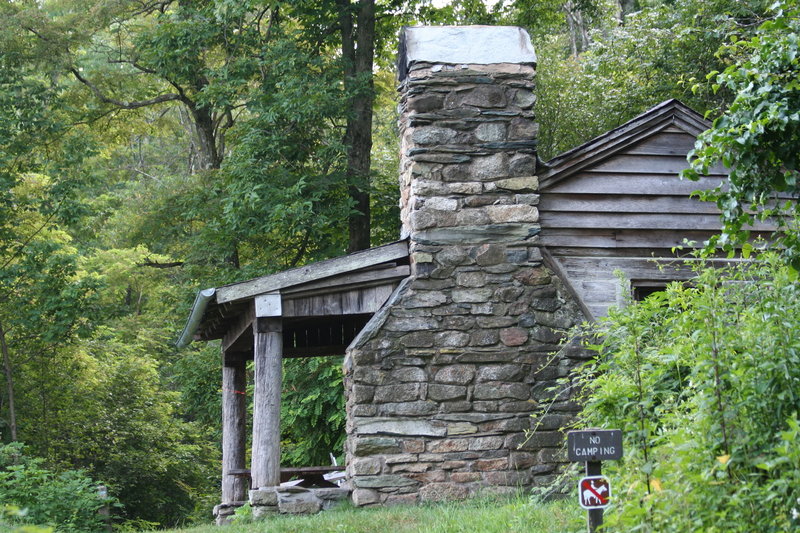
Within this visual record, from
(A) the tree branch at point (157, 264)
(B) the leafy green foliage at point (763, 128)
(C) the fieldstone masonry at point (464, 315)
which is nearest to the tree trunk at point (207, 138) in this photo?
(A) the tree branch at point (157, 264)

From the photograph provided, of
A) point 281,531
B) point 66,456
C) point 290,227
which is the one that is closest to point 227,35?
point 290,227

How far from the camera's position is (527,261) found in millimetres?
9117

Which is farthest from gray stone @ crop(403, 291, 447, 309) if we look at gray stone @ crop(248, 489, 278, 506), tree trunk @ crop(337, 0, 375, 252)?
tree trunk @ crop(337, 0, 375, 252)

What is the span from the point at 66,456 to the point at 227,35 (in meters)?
7.73

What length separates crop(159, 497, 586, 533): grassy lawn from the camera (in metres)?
6.41

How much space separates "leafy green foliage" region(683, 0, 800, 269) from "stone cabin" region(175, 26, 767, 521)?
268 cm

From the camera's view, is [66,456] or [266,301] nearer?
[266,301]

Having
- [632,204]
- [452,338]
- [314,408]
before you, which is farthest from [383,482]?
[314,408]

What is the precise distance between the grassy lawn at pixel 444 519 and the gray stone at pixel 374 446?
1.65ft

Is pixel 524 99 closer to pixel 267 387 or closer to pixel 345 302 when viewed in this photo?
pixel 345 302

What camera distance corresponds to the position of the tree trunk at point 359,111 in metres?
15.9

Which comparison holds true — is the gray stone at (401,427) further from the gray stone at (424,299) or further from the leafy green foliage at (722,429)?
the leafy green foliage at (722,429)

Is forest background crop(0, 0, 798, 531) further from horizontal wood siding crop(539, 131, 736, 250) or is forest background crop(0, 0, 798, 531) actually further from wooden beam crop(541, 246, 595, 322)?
wooden beam crop(541, 246, 595, 322)

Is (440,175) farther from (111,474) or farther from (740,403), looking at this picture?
(111,474)
